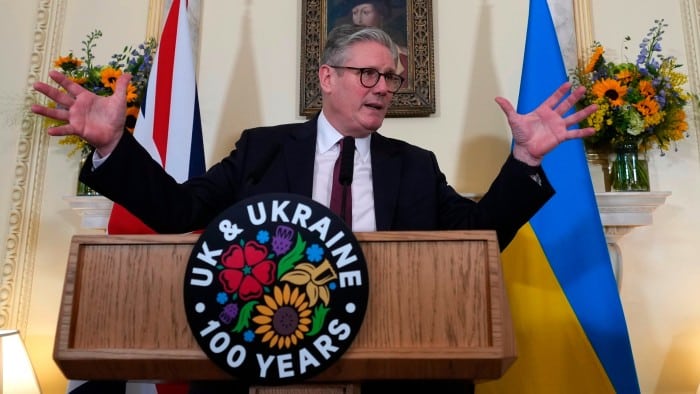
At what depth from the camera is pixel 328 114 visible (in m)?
1.74

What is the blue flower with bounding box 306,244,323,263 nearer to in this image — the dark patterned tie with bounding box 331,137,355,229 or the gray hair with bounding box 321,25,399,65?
the dark patterned tie with bounding box 331,137,355,229

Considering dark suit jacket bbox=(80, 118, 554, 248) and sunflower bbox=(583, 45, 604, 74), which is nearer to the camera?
dark suit jacket bbox=(80, 118, 554, 248)

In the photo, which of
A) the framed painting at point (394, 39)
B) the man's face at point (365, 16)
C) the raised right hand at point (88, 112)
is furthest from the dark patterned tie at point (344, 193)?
the man's face at point (365, 16)

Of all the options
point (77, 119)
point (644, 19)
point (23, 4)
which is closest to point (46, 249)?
point (23, 4)

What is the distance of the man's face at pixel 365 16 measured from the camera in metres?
2.90

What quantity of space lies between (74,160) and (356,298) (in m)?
2.48

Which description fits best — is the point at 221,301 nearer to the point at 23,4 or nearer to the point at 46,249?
the point at 46,249

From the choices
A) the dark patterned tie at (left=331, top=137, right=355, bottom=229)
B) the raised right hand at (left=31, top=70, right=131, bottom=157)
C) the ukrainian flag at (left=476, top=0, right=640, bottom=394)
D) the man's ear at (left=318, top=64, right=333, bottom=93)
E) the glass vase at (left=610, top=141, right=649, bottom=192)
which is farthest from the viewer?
the glass vase at (left=610, top=141, right=649, bottom=192)

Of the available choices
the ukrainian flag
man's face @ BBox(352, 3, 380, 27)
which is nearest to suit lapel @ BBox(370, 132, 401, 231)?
the ukrainian flag

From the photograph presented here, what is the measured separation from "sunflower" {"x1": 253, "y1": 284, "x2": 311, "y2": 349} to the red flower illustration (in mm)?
20

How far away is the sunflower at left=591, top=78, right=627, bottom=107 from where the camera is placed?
2.39 meters

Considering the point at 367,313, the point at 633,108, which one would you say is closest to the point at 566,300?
the point at 633,108

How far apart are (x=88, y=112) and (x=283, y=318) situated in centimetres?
58

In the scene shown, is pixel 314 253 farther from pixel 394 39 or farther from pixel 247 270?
pixel 394 39
